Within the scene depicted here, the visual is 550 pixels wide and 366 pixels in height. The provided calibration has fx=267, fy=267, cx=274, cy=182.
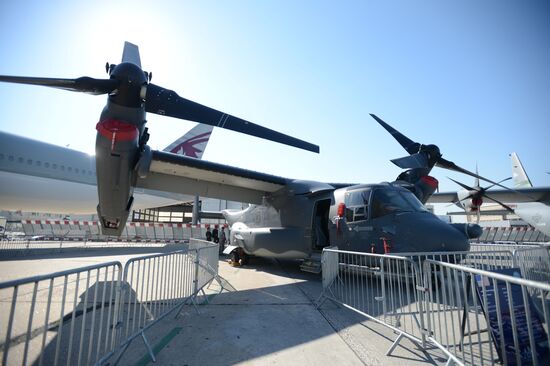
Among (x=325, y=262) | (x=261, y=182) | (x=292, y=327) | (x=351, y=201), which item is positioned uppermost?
(x=261, y=182)

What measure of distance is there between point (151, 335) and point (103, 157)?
373 cm

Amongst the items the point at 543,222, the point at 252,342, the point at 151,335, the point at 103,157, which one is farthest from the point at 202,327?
the point at 543,222

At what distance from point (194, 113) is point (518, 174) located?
78.6ft

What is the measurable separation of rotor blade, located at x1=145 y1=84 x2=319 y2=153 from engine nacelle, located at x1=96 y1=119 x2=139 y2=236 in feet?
2.82

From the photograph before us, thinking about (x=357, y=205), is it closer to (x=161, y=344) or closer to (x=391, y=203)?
(x=391, y=203)

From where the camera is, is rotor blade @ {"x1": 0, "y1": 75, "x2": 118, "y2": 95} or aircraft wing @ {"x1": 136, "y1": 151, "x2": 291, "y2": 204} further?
aircraft wing @ {"x1": 136, "y1": 151, "x2": 291, "y2": 204}

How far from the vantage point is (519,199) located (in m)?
14.4

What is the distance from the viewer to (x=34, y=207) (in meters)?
16.7

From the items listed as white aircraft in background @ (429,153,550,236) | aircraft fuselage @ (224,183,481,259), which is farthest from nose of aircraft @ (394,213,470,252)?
white aircraft in background @ (429,153,550,236)

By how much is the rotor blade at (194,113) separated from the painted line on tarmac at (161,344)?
4276mm

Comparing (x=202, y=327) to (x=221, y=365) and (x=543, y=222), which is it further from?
(x=543, y=222)

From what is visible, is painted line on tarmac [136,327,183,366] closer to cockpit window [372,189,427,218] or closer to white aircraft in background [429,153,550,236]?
cockpit window [372,189,427,218]

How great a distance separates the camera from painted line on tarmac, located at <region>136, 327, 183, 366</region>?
3083mm

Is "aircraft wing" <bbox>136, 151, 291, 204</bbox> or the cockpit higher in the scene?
"aircraft wing" <bbox>136, 151, 291, 204</bbox>
